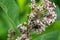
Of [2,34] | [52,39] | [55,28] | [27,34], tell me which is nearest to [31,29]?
[27,34]

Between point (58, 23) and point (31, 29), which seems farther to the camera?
point (58, 23)

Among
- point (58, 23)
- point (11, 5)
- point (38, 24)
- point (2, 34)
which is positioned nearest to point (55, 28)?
point (58, 23)

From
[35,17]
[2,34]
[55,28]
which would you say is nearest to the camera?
[35,17]

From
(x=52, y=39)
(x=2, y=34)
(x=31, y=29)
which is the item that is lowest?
(x=31, y=29)

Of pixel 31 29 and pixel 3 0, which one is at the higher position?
pixel 3 0

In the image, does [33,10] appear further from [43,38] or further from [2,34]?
[2,34]

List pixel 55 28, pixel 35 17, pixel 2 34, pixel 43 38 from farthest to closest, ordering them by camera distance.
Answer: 1. pixel 2 34
2. pixel 43 38
3. pixel 55 28
4. pixel 35 17
